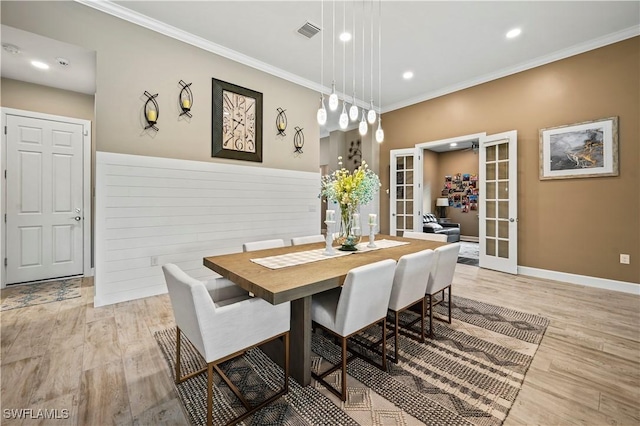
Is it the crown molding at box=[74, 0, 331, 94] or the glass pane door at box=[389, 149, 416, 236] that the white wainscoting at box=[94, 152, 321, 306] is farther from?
the glass pane door at box=[389, 149, 416, 236]

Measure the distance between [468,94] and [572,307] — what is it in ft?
11.9

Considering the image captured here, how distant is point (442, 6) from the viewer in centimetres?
289

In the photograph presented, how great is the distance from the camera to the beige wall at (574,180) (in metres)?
3.35

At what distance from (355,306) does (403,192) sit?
15.1 feet

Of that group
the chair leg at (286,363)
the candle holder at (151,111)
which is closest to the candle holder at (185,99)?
the candle holder at (151,111)

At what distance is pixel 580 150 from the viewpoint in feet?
12.0

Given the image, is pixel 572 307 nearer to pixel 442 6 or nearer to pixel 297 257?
pixel 297 257

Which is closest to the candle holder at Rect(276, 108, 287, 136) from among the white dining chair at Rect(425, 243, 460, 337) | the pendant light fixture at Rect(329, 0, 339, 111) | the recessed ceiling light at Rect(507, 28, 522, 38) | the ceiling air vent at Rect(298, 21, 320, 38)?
the pendant light fixture at Rect(329, 0, 339, 111)

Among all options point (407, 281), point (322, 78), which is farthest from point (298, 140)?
point (407, 281)

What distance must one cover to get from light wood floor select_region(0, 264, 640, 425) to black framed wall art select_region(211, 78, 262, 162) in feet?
6.94

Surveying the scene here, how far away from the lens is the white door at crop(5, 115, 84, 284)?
11.6 feet

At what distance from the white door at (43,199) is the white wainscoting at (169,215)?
1.69m

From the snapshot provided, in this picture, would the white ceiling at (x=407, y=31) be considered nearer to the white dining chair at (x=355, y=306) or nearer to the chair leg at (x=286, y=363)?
the white dining chair at (x=355, y=306)

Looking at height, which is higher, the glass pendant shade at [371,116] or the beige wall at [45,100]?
the beige wall at [45,100]
